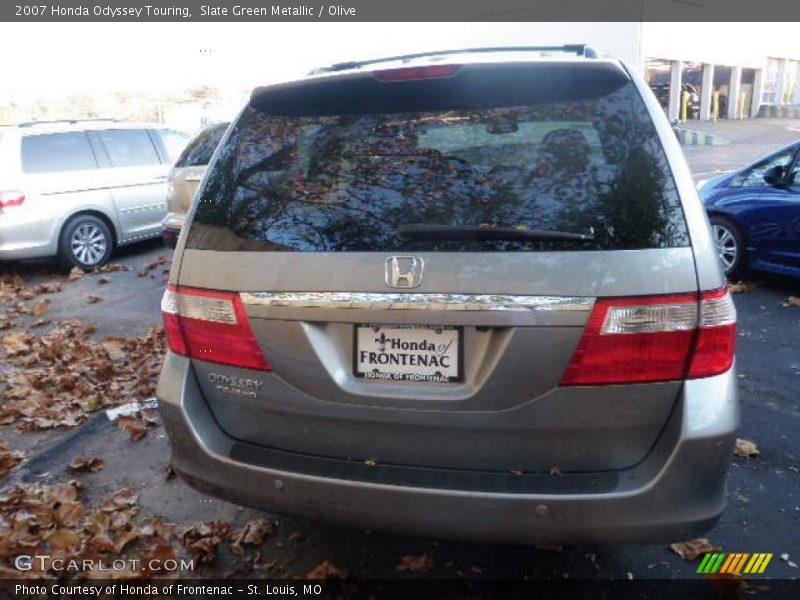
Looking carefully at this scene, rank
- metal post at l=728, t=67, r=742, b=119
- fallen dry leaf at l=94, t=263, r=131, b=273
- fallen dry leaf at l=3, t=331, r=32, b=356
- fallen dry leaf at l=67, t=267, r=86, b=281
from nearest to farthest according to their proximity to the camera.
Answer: fallen dry leaf at l=3, t=331, r=32, b=356 < fallen dry leaf at l=67, t=267, r=86, b=281 < fallen dry leaf at l=94, t=263, r=131, b=273 < metal post at l=728, t=67, r=742, b=119

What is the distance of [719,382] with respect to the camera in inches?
77.6

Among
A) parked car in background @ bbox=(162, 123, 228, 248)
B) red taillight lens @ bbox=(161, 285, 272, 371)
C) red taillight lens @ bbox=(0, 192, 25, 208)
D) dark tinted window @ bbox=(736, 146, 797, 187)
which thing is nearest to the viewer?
red taillight lens @ bbox=(161, 285, 272, 371)

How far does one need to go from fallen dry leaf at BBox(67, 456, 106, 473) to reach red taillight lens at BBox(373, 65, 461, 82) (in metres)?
2.66

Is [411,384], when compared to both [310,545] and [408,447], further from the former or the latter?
[310,545]

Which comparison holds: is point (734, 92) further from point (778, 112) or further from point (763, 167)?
point (763, 167)

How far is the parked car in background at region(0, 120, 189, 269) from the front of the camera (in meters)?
7.97

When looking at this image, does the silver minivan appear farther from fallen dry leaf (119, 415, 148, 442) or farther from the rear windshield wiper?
fallen dry leaf (119, 415, 148, 442)

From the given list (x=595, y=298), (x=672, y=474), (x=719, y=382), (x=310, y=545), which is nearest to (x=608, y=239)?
(x=595, y=298)

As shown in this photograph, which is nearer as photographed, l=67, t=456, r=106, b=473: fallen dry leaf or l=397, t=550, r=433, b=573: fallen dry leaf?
l=397, t=550, r=433, b=573: fallen dry leaf

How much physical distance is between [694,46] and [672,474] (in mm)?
34668

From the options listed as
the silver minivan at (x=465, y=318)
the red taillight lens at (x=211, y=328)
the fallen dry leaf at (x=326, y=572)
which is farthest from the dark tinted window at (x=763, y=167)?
the red taillight lens at (x=211, y=328)

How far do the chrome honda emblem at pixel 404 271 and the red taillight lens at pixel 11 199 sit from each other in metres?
7.55

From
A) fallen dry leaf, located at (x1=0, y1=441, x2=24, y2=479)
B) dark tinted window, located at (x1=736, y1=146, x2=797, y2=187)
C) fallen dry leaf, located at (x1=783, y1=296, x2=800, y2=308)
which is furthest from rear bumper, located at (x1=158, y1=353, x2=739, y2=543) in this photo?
dark tinted window, located at (x1=736, y1=146, x2=797, y2=187)

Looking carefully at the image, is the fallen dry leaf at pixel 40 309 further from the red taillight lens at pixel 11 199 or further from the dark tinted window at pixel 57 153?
the dark tinted window at pixel 57 153
